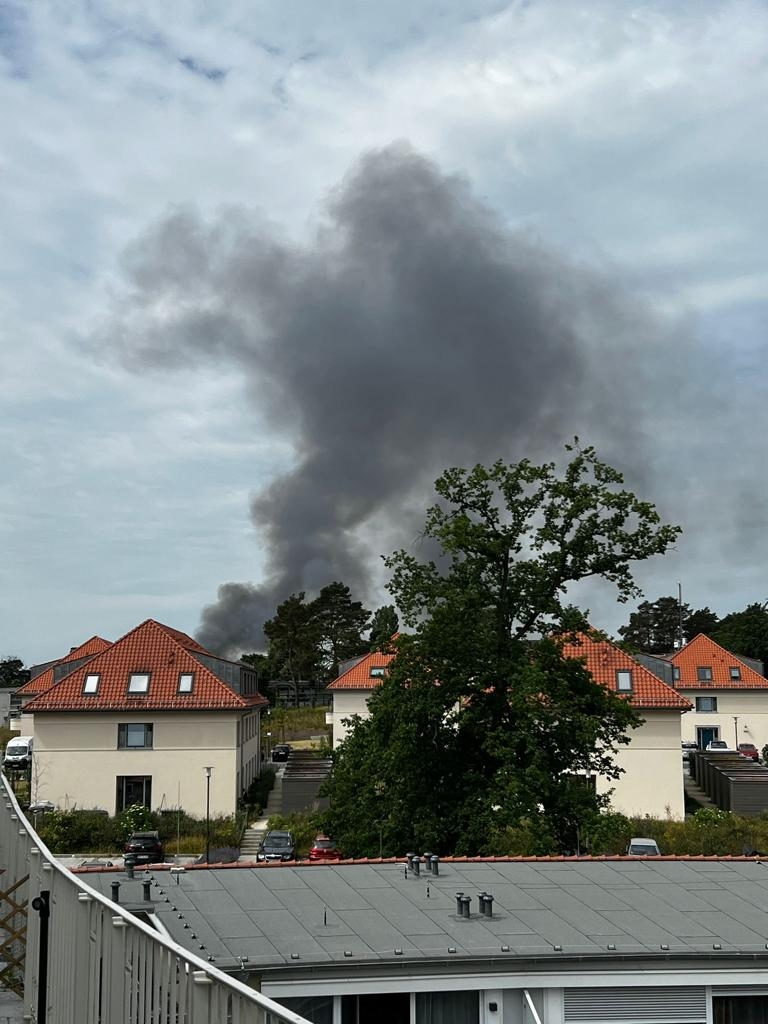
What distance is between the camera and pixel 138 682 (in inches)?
1858

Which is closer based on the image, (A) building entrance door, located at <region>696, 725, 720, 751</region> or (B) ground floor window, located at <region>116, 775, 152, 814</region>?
(B) ground floor window, located at <region>116, 775, 152, 814</region>

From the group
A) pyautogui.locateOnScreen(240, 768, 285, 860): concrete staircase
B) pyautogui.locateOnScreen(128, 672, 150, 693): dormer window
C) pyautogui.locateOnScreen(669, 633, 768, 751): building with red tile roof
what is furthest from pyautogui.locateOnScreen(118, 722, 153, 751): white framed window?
pyautogui.locateOnScreen(669, 633, 768, 751): building with red tile roof

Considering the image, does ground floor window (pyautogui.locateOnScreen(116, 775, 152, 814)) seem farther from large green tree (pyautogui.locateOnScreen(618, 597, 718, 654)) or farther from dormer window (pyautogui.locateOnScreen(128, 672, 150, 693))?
large green tree (pyautogui.locateOnScreen(618, 597, 718, 654))

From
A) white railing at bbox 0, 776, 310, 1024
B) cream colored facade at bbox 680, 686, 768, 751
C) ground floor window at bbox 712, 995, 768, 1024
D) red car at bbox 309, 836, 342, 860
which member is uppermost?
cream colored facade at bbox 680, 686, 768, 751

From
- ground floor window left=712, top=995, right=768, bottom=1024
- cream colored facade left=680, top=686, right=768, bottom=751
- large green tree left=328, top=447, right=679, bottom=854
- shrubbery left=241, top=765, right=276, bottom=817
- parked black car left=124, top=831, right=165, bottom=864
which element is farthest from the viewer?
cream colored facade left=680, top=686, right=768, bottom=751

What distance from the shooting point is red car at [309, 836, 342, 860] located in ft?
117

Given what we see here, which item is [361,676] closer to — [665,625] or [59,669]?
[59,669]

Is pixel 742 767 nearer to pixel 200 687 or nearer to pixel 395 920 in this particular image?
pixel 200 687

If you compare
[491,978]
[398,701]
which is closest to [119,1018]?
[491,978]

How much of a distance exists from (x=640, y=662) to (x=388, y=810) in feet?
76.9

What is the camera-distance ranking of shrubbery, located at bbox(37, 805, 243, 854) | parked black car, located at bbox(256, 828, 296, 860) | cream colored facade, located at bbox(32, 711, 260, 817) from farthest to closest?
1. cream colored facade, located at bbox(32, 711, 260, 817)
2. shrubbery, located at bbox(37, 805, 243, 854)
3. parked black car, located at bbox(256, 828, 296, 860)

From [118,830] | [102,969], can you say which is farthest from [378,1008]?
[118,830]

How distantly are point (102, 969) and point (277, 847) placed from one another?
30761 millimetres

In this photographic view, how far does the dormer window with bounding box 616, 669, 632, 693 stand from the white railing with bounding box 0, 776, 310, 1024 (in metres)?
37.7
